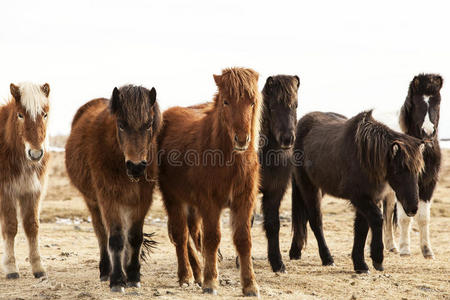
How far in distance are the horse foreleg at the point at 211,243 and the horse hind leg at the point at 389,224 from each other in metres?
5.22

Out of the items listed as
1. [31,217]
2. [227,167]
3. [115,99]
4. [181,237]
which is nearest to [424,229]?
[181,237]

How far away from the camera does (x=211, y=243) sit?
19.4 feet

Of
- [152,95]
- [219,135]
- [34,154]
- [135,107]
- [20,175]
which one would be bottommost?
[20,175]

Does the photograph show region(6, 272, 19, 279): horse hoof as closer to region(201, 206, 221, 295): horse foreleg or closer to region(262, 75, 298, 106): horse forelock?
region(201, 206, 221, 295): horse foreleg

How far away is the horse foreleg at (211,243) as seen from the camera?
5.89 metres

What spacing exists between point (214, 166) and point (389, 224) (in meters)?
5.54

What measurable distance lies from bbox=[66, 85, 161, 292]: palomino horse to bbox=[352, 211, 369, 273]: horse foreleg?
121 inches

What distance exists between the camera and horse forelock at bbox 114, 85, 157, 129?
19.2ft

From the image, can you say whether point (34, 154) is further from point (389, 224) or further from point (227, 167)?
point (389, 224)

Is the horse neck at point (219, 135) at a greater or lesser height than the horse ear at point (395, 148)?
greater

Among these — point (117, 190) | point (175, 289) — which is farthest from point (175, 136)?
point (175, 289)

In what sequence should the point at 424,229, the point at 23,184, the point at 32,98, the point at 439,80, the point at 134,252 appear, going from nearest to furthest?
the point at 134,252 < the point at 32,98 < the point at 23,184 < the point at 439,80 < the point at 424,229

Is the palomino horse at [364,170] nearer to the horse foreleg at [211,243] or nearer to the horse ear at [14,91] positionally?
the horse foreleg at [211,243]

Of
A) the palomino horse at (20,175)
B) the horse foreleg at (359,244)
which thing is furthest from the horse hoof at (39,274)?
the horse foreleg at (359,244)
